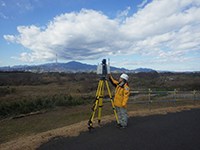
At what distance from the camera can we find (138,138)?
3990mm

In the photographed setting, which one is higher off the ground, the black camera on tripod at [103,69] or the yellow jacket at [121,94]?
the black camera on tripod at [103,69]

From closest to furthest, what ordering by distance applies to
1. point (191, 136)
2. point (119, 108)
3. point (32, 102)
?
point (191, 136) < point (119, 108) < point (32, 102)

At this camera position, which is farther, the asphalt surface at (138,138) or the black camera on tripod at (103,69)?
the black camera on tripod at (103,69)

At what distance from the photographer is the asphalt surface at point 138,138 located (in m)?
3.55

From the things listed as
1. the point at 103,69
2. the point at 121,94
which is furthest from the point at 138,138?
the point at 103,69

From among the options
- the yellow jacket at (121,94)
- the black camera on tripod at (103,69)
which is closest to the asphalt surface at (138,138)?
the yellow jacket at (121,94)

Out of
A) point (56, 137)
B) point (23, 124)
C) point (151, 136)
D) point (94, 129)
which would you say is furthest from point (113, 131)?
point (23, 124)

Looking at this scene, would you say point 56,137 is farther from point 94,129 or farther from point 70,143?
point 94,129

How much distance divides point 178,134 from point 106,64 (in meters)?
3.34

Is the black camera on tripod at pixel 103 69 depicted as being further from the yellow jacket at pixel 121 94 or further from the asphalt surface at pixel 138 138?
the asphalt surface at pixel 138 138

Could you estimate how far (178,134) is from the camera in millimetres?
4258

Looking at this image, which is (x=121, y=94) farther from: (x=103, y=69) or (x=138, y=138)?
(x=138, y=138)

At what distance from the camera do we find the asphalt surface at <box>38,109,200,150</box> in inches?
140

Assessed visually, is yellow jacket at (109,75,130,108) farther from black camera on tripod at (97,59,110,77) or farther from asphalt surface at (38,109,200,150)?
asphalt surface at (38,109,200,150)
